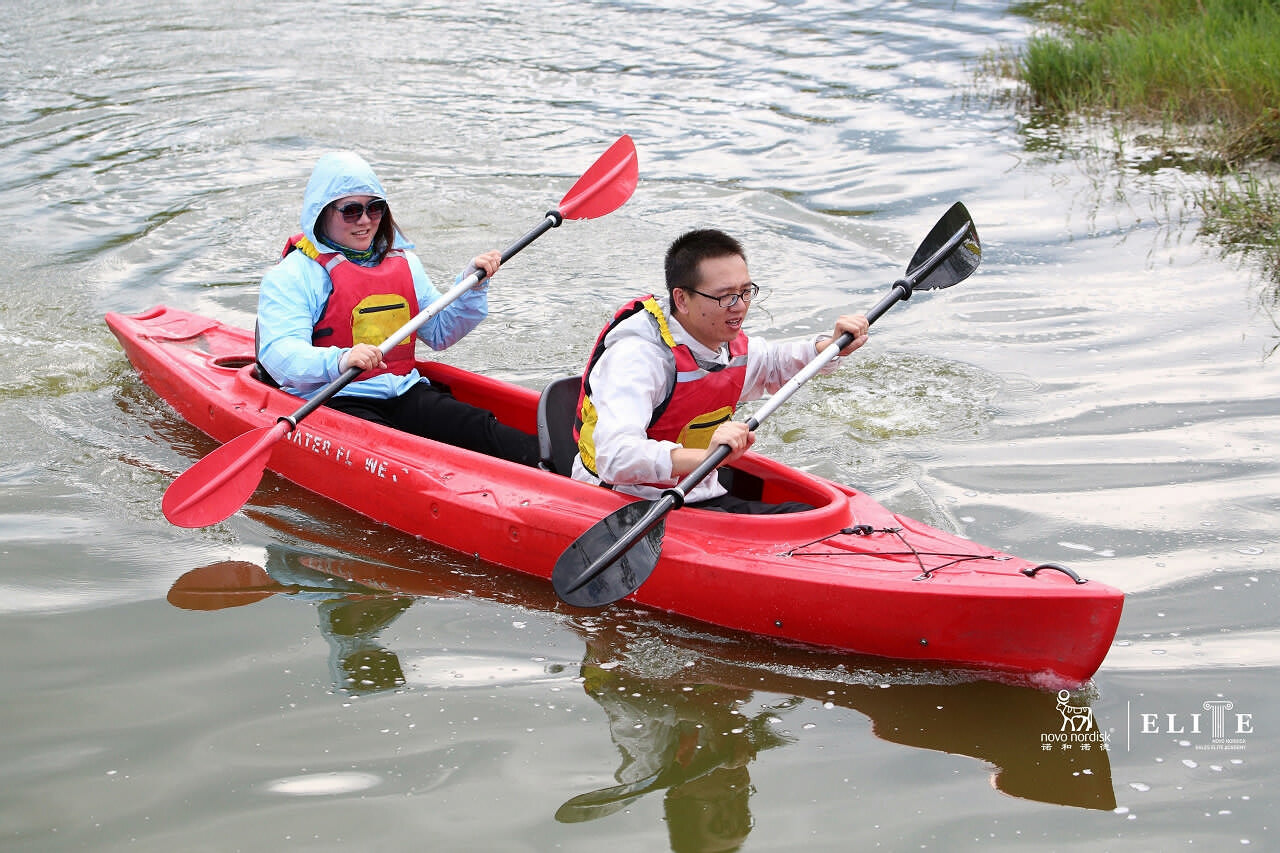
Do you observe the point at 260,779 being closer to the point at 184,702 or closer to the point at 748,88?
the point at 184,702

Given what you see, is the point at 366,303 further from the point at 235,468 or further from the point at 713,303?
the point at 713,303

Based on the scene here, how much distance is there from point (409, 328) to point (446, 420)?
35cm

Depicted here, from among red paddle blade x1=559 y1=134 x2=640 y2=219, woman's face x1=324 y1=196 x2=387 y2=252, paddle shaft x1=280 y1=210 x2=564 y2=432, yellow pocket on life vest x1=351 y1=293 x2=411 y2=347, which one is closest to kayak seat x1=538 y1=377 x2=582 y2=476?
paddle shaft x1=280 y1=210 x2=564 y2=432

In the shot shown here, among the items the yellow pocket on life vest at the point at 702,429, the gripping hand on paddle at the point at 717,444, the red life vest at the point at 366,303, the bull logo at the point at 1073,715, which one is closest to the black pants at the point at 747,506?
the yellow pocket on life vest at the point at 702,429

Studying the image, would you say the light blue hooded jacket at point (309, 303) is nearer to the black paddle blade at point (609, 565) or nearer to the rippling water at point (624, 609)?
the rippling water at point (624, 609)

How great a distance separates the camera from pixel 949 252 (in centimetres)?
445

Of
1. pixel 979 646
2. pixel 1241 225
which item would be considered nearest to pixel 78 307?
pixel 979 646

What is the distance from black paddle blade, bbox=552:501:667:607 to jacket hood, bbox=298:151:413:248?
5.33 feet

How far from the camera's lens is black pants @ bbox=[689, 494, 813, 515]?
12.9ft

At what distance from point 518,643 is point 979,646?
4.12 ft

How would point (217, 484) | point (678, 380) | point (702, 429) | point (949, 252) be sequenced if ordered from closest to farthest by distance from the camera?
1. point (678, 380)
2. point (702, 429)
3. point (217, 484)
4. point (949, 252)

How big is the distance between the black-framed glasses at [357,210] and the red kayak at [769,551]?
0.69m

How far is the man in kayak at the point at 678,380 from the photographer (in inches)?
143

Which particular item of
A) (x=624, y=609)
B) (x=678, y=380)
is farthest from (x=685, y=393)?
(x=624, y=609)
